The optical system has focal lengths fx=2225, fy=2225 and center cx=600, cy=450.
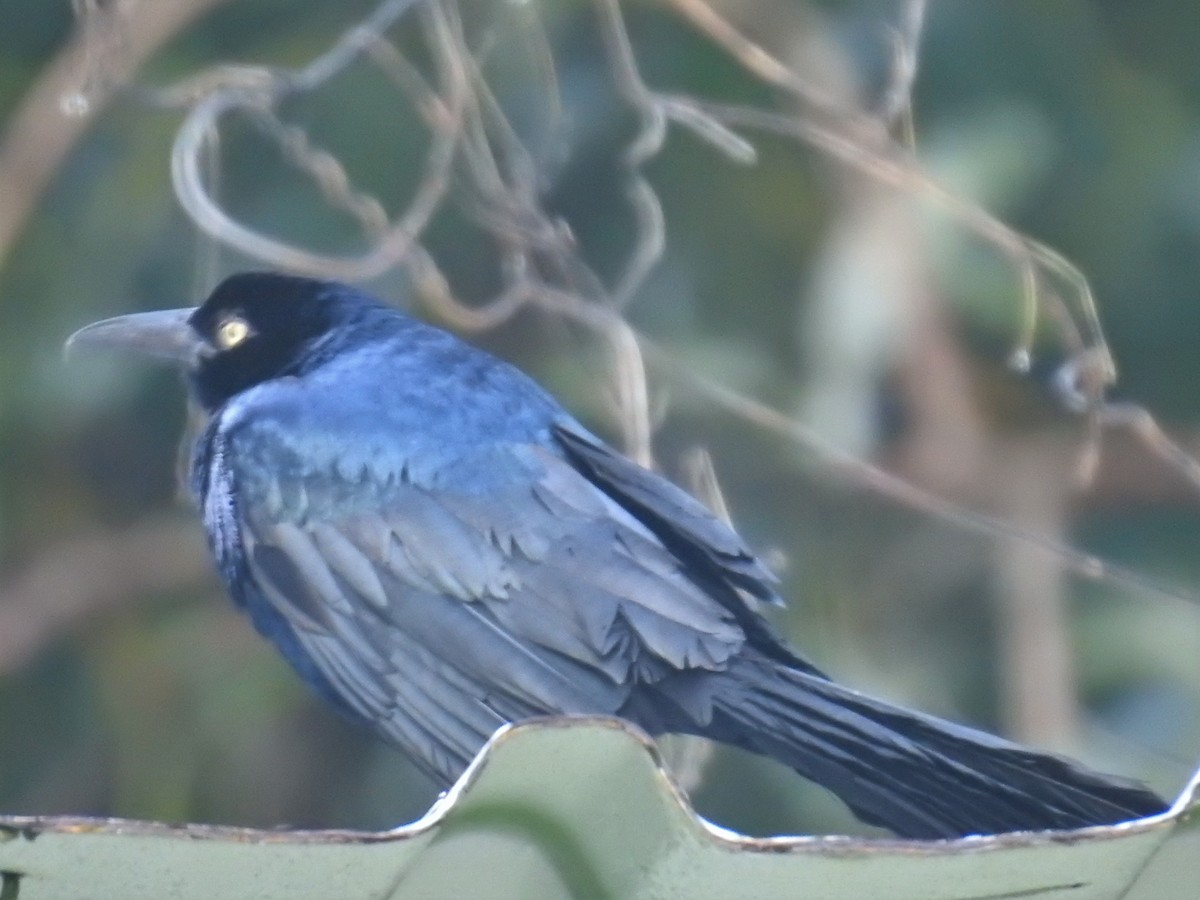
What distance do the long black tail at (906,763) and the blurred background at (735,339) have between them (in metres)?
2.41

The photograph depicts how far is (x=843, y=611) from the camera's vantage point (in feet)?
19.1

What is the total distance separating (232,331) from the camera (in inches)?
158

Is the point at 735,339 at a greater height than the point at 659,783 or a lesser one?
lesser

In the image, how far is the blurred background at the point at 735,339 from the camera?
5730 millimetres

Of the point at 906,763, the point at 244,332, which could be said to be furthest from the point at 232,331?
the point at 906,763

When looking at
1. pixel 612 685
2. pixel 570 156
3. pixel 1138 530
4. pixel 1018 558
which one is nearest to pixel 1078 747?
pixel 1018 558

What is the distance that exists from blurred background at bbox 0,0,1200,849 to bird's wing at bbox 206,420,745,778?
6.45 feet

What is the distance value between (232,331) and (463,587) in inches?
36.8

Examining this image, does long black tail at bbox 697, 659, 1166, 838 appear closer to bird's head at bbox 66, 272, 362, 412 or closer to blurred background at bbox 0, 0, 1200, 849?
bird's head at bbox 66, 272, 362, 412

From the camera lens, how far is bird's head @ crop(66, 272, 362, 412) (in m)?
4.00

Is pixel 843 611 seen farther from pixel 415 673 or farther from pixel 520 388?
pixel 415 673

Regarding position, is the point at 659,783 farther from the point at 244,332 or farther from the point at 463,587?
the point at 244,332

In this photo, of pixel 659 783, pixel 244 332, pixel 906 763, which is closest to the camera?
pixel 659 783

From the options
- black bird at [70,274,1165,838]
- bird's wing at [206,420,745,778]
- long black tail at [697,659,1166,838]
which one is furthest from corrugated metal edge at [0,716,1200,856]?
bird's wing at [206,420,745,778]
